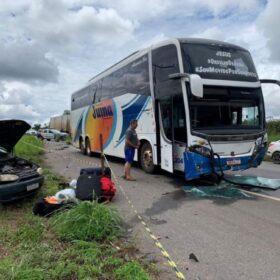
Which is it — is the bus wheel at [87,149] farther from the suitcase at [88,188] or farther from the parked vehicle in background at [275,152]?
the suitcase at [88,188]

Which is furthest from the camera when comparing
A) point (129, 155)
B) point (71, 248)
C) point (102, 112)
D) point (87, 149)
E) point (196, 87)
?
point (87, 149)

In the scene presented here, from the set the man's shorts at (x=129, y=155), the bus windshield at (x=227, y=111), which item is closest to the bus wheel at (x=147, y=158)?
the man's shorts at (x=129, y=155)

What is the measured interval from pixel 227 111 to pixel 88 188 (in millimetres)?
4315

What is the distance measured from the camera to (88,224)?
17.1 feet

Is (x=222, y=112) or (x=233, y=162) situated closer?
(x=233, y=162)

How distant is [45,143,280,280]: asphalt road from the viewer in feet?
13.6

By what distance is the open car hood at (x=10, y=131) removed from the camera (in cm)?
802

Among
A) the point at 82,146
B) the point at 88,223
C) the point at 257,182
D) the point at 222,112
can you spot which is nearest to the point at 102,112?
the point at 82,146

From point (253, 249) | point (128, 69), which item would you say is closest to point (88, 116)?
point (128, 69)

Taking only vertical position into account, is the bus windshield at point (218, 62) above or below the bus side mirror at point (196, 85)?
above

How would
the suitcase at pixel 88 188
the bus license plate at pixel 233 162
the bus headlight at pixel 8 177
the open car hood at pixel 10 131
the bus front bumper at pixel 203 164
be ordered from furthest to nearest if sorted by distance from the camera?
1. the bus license plate at pixel 233 162
2. the bus front bumper at pixel 203 164
3. the open car hood at pixel 10 131
4. the suitcase at pixel 88 188
5. the bus headlight at pixel 8 177

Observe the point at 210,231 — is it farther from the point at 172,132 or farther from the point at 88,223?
the point at 172,132

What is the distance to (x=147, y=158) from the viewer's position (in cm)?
1141

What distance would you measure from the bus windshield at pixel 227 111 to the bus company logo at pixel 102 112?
6634 mm
